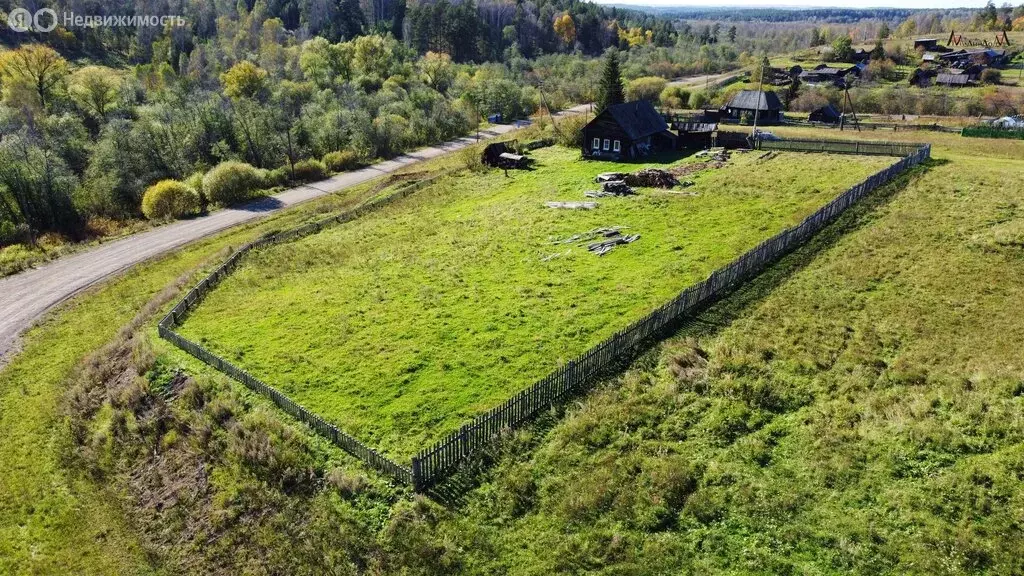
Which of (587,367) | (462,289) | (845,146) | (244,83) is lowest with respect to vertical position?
(587,367)

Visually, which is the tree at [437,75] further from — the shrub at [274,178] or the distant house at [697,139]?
the distant house at [697,139]

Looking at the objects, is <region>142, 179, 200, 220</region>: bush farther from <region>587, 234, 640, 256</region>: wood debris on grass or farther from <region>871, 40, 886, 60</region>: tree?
<region>871, 40, 886, 60</region>: tree

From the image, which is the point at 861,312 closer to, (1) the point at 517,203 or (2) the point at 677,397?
(2) the point at 677,397

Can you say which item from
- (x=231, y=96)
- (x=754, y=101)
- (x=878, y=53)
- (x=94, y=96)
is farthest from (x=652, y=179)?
(x=878, y=53)

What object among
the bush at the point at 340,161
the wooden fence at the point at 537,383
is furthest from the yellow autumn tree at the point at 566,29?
the wooden fence at the point at 537,383

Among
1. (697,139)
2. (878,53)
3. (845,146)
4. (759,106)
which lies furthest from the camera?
(878,53)

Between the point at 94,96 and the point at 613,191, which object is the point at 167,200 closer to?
the point at 94,96

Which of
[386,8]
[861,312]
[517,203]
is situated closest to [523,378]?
[861,312]
